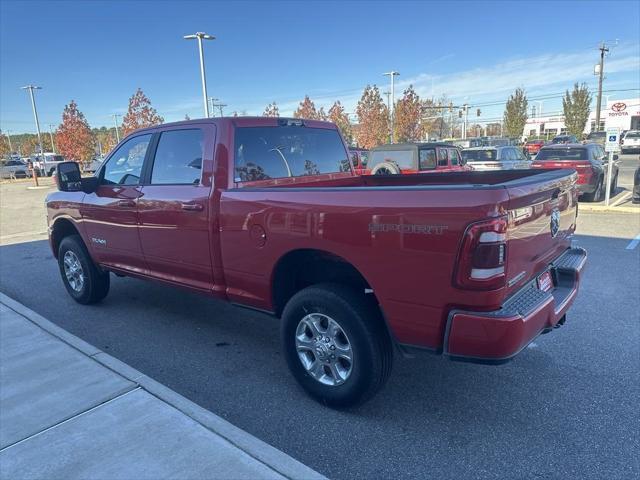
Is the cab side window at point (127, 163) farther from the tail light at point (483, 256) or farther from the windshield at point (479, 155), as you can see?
the windshield at point (479, 155)

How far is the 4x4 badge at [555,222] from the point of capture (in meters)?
3.09

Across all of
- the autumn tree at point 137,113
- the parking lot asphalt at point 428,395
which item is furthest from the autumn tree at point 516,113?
the parking lot asphalt at point 428,395

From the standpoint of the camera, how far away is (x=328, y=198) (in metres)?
2.94

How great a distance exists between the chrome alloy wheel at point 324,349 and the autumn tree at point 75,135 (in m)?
37.5

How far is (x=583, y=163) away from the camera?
12.5 meters

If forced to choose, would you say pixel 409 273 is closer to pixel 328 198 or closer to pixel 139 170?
pixel 328 198

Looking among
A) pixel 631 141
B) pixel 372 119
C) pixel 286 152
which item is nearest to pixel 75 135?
pixel 372 119

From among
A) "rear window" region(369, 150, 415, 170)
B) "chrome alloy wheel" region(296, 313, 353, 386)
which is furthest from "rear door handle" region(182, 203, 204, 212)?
"rear window" region(369, 150, 415, 170)

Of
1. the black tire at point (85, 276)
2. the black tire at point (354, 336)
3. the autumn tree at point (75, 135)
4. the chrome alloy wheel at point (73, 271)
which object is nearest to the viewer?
the black tire at point (354, 336)

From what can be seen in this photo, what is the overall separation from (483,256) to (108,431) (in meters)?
2.47

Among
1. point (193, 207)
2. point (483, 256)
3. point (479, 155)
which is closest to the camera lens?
point (483, 256)

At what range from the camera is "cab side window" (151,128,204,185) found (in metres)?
3.93

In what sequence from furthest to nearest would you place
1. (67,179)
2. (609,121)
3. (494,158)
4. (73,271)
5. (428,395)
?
(494,158), (609,121), (73,271), (67,179), (428,395)

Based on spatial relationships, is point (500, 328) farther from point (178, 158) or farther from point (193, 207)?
point (178, 158)
